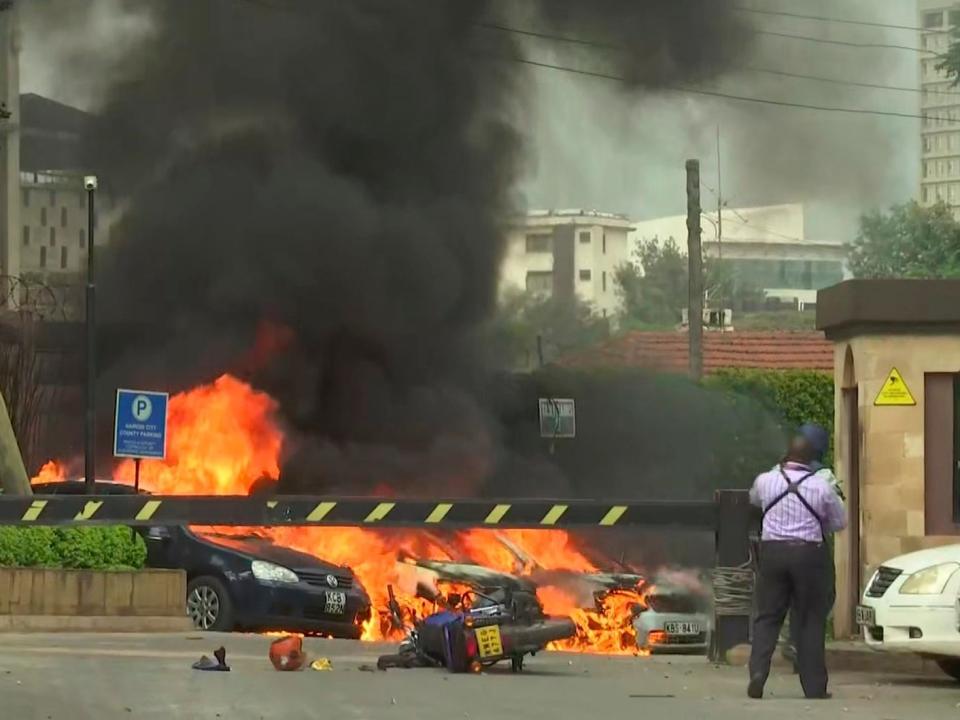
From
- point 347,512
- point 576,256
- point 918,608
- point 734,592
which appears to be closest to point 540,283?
point 576,256

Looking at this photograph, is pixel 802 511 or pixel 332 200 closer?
pixel 802 511

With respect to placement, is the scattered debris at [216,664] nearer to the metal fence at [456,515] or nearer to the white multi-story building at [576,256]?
the metal fence at [456,515]

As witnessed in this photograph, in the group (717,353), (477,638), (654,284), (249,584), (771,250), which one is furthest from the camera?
(771,250)

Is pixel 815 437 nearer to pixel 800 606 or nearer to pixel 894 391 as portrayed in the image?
pixel 800 606

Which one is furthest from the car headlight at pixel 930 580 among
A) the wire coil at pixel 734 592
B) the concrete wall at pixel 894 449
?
the concrete wall at pixel 894 449

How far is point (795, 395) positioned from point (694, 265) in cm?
345

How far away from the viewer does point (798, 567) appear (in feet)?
32.7

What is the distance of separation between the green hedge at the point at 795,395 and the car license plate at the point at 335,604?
16.3 metres

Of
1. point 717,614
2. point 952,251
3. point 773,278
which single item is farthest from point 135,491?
point 773,278

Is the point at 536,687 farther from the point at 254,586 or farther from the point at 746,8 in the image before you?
the point at 746,8

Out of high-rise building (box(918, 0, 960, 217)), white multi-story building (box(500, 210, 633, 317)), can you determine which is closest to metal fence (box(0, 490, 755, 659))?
white multi-story building (box(500, 210, 633, 317))

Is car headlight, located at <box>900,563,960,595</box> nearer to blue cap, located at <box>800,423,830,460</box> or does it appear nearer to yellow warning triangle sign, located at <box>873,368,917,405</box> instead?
blue cap, located at <box>800,423,830,460</box>

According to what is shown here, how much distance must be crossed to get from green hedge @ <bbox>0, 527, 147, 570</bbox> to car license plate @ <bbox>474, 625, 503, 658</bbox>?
4.58m

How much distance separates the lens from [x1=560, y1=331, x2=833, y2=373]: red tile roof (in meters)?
40.4
